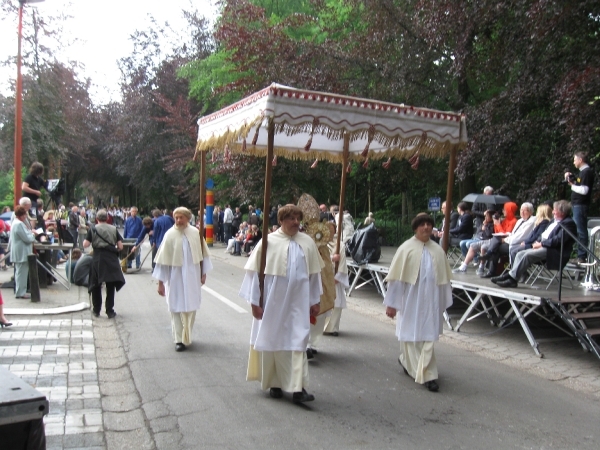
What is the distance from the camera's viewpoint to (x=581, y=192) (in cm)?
951

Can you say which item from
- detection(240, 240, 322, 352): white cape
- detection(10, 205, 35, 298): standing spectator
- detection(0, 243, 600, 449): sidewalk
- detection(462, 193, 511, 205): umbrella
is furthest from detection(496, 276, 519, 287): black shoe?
detection(10, 205, 35, 298): standing spectator

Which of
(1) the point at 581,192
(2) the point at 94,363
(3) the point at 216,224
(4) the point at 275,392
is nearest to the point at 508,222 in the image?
(1) the point at 581,192

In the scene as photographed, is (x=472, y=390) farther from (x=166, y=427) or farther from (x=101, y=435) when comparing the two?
(x=101, y=435)

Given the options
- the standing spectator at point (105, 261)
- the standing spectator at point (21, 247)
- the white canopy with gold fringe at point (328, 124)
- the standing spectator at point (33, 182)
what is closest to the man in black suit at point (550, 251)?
the white canopy with gold fringe at point (328, 124)

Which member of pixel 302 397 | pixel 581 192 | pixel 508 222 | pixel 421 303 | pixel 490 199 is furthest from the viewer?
pixel 490 199

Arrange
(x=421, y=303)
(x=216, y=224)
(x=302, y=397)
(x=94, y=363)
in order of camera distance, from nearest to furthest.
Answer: (x=302, y=397)
(x=421, y=303)
(x=94, y=363)
(x=216, y=224)

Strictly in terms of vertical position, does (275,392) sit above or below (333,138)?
below

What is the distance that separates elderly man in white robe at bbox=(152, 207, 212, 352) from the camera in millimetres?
7688

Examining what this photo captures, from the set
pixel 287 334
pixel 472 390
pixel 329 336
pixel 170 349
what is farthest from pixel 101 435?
pixel 329 336

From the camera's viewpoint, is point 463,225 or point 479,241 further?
point 463,225

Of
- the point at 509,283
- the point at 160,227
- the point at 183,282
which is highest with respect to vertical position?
the point at 160,227

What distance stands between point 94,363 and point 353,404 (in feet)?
10.9

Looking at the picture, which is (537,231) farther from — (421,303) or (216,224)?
(216,224)

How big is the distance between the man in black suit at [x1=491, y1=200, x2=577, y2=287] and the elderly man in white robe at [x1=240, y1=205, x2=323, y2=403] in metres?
4.10
